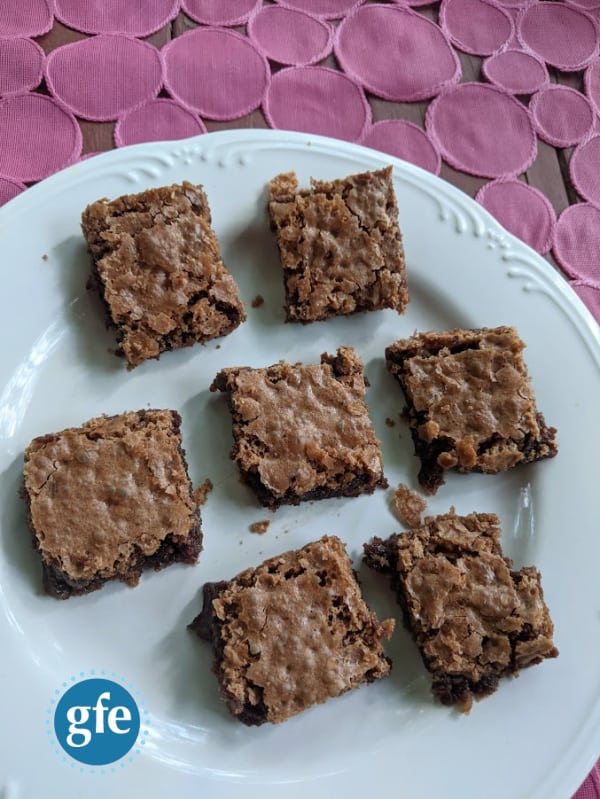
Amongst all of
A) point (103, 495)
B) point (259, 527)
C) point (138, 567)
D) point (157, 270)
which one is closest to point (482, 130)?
point (157, 270)

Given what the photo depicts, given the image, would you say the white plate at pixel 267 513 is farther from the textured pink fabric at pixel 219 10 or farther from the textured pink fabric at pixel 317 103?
the textured pink fabric at pixel 219 10

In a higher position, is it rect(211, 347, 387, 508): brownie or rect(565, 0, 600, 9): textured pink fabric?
rect(565, 0, 600, 9): textured pink fabric

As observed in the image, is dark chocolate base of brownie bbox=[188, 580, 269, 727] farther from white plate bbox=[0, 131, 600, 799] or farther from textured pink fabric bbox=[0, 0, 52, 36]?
textured pink fabric bbox=[0, 0, 52, 36]

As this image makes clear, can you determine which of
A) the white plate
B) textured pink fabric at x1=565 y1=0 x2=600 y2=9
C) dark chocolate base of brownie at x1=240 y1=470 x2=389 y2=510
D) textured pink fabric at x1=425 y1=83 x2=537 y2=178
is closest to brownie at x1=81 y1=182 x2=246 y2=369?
the white plate

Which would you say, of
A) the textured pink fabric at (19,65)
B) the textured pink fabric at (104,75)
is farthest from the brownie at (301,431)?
the textured pink fabric at (19,65)

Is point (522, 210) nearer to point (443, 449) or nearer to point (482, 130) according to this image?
point (482, 130)
